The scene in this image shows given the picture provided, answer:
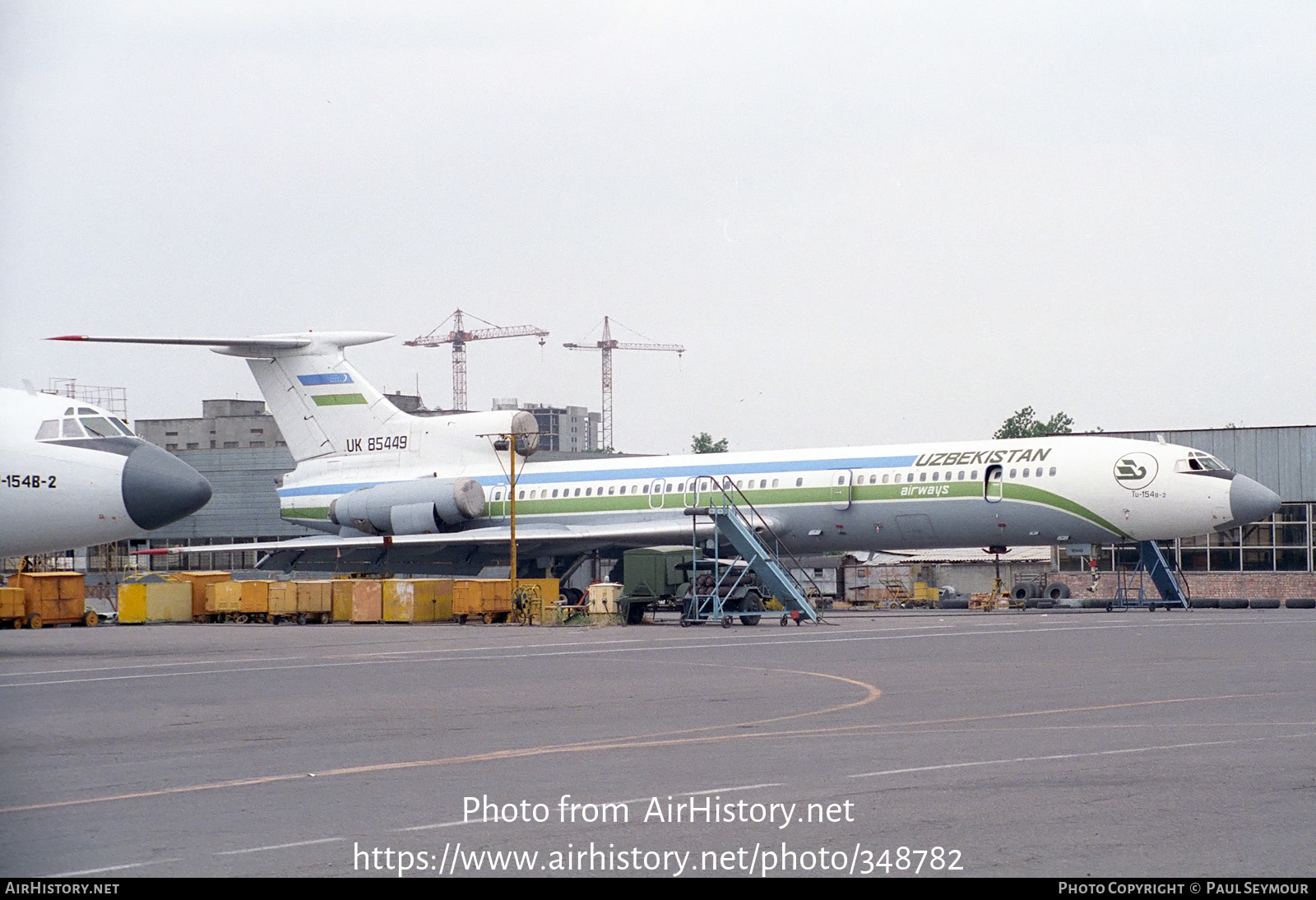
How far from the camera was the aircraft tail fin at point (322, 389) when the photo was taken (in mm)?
48500

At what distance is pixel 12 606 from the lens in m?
35.9

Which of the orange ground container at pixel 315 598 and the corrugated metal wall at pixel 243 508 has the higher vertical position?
the corrugated metal wall at pixel 243 508

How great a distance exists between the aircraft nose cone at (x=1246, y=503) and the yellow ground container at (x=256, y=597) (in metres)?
25.5

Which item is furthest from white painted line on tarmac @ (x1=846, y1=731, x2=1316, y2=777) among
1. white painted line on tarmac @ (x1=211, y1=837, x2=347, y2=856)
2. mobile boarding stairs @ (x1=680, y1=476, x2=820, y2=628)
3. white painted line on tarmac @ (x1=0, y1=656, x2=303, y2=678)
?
mobile boarding stairs @ (x1=680, y1=476, x2=820, y2=628)

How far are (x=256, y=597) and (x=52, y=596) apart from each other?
17.7ft

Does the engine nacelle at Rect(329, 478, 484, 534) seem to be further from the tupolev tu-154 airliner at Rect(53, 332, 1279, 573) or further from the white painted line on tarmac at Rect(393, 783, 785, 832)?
the white painted line on tarmac at Rect(393, 783, 785, 832)

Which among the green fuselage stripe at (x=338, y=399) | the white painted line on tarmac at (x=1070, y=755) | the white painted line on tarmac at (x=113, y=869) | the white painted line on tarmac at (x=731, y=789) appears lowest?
the white painted line on tarmac at (x=1070, y=755)

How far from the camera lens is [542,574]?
4681 cm

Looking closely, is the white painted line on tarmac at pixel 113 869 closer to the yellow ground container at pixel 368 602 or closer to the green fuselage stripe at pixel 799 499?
the yellow ground container at pixel 368 602

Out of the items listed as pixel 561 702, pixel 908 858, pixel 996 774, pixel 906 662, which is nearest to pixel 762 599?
pixel 906 662

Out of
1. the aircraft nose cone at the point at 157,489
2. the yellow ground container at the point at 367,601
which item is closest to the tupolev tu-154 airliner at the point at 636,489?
the yellow ground container at the point at 367,601

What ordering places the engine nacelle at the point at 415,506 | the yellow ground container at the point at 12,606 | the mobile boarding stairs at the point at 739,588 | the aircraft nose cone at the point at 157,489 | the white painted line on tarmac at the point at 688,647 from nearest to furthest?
the white painted line on tarmac at the point at 688,647, the aircraft nose cone at the point at 157,489, the mobile boarding stairs at the point at 739,588, the yellow ground container at the point at 12,606, the engine nacelle at the point at 415,506

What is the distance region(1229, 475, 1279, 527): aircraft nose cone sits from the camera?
36938 mm

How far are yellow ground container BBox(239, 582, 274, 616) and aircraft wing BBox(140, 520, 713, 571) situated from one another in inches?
129
